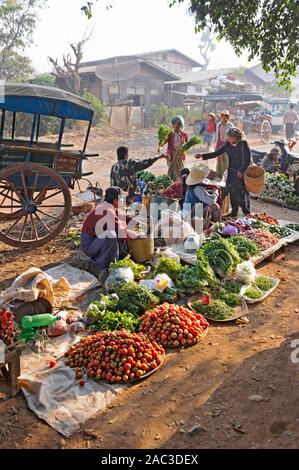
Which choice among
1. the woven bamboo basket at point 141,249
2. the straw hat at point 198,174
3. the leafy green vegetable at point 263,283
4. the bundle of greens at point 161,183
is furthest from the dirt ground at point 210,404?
the bundle of greens at point 161,183

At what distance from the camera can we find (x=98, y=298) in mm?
5125

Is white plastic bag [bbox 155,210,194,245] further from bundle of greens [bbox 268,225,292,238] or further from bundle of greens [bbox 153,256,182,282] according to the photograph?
bundle of greens [bbox 268,225,292,238]

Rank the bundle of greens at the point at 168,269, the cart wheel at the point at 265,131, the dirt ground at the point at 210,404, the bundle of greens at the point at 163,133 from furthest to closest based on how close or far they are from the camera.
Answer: the cart wheel at the point at 265,131 < the bundle of greens at the point at 163,133 < the bundle of greens at the point at 168,269 < the dirt ground at the point at 210,404

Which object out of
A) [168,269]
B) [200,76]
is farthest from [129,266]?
[200,76]

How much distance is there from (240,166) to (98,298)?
3967mm

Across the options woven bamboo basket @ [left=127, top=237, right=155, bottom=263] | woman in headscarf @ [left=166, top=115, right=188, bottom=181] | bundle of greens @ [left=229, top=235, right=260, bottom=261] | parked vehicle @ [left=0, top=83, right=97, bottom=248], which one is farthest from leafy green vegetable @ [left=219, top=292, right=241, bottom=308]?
woman in headscarf @ [left=166, top=115, right=188, bottom=181]

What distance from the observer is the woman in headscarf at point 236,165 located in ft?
24.9

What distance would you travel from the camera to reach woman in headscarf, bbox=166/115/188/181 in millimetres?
8555

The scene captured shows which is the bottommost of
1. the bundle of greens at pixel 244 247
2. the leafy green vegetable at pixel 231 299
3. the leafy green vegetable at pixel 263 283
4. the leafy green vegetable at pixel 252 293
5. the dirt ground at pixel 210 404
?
the dirt ground at pixel 210 404

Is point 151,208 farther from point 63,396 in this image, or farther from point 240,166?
point 63,396

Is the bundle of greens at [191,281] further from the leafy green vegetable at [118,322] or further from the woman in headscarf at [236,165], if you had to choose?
the woman in headscarf at [236,165]

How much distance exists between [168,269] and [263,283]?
49.8 inches

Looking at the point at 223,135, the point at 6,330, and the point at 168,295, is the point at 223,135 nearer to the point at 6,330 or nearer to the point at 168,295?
the point at 168,295

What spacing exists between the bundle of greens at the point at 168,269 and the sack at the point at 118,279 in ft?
1.42
